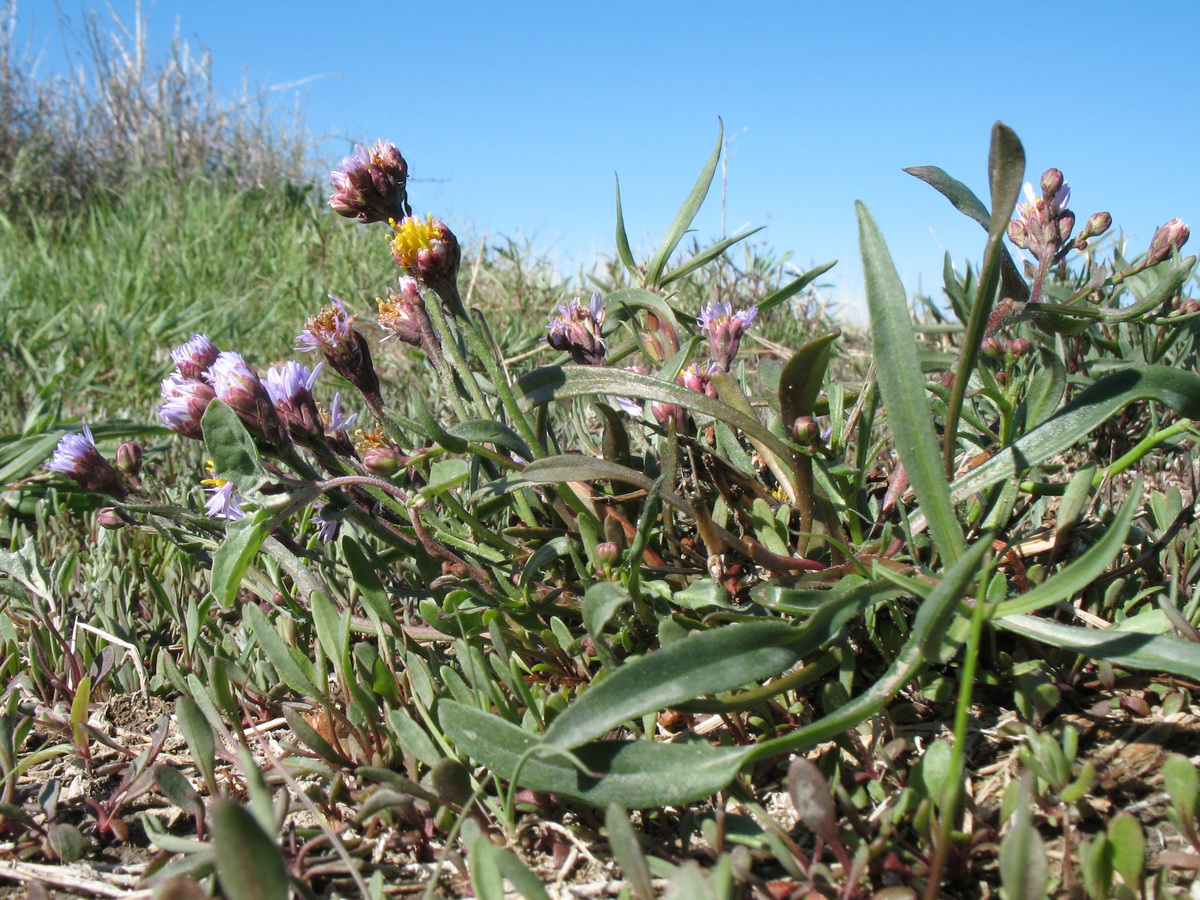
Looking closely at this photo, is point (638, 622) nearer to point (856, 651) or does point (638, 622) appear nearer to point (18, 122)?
point (856, 651)

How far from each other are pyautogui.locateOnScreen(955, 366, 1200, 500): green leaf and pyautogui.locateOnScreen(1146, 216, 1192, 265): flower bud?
2.77ft

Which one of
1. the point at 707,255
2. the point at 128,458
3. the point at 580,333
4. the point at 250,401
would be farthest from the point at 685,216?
the point at 128,458

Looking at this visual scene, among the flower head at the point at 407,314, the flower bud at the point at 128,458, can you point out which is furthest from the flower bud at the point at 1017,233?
the flower bud at the point at 128,458

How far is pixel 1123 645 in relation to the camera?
1.12 m

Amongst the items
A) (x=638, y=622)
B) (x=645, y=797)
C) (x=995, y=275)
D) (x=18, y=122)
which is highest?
(x=18, y=122)

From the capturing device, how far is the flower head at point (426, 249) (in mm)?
1524

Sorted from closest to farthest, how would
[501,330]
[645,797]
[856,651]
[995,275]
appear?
[645,797] → [995,275] → [856,651] → [501,330]

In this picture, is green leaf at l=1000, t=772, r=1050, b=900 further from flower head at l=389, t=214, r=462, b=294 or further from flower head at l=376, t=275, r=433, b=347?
flower head at l=376, t=275, r=433, b=347

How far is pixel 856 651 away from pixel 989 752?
0.24 m

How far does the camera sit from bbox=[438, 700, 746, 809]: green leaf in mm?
1058

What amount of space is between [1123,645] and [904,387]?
42 cm

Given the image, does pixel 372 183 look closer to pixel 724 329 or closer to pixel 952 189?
pixel 724 329

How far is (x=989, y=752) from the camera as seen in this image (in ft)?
4.34

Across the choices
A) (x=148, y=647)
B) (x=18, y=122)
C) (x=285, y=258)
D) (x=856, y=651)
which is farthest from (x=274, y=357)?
(x=18, y=122)
